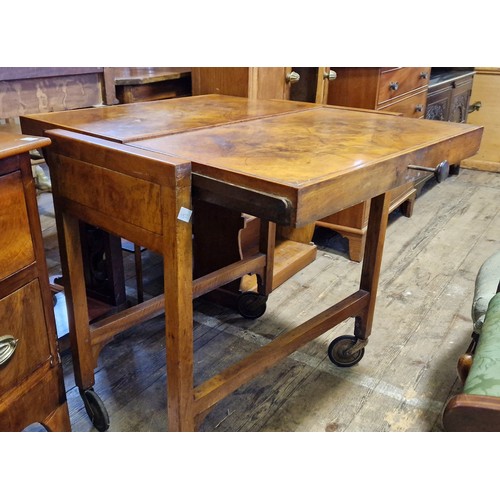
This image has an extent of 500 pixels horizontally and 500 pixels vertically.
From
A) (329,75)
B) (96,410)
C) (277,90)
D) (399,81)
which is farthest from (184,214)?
(399,81)

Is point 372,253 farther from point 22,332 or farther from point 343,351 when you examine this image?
point 22,332

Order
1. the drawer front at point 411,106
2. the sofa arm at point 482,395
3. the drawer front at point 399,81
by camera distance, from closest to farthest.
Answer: the sofa arm at point 482,395 < the drawer front at point 399,81 < the drawer front at point 411,106

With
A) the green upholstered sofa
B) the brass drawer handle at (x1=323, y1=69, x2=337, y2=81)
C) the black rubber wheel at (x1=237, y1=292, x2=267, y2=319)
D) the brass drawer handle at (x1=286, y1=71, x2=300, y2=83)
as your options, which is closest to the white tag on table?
the green upholstered sofa

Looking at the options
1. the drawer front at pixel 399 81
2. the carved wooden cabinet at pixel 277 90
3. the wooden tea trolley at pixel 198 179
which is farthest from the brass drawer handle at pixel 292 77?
the wooden tea trolley at pixel 198 179

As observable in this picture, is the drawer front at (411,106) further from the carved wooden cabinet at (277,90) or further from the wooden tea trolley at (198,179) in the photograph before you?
the wooden tea trolley at (198,179)

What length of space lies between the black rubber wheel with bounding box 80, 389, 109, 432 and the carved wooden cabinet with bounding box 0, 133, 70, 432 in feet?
0.76

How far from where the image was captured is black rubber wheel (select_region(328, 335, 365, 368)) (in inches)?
70.0

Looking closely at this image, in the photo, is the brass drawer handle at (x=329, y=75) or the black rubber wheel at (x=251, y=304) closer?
the black rubber wheel at (x=251, y=304)

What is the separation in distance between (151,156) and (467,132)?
822mm

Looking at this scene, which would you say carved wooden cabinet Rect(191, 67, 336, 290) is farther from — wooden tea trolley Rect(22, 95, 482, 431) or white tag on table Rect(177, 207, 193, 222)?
white tag on table Rect(177, 207, 193, 222)

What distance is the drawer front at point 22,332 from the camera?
1.06 metres

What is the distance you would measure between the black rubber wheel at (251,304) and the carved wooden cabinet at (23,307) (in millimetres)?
915

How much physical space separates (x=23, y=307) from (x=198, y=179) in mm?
445

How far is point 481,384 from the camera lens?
2.97 ft
